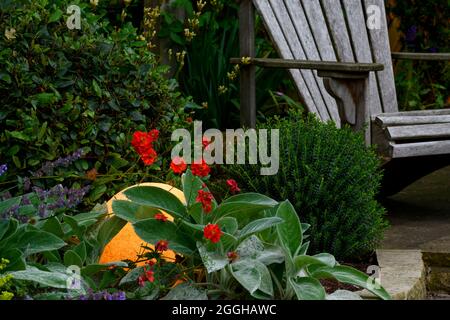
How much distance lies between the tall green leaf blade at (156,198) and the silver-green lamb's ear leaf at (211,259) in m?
0.16

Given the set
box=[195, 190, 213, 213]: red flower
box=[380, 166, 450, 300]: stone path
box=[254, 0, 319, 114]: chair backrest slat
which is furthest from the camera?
box=[254, 0, 319, 114]: chair backrest slat

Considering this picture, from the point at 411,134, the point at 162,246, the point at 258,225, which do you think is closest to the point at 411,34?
the point at 411,134

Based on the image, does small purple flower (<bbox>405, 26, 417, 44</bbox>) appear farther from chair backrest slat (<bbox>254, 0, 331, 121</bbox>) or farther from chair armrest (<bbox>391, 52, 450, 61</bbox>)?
chair backrest slat (<bbox>254, 0, 331, 121</bbox>)

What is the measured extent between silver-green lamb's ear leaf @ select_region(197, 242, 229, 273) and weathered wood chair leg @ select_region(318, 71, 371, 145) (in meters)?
1.60

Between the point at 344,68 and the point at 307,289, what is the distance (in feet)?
5.28

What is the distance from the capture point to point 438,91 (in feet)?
23.0

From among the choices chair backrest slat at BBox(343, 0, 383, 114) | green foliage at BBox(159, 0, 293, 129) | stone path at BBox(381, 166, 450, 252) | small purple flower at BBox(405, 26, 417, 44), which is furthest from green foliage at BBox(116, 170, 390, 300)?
small purple flower at BBox(405, 26, 417, 44)

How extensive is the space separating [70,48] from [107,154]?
1.46 ft

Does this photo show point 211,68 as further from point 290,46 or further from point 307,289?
point 307,289

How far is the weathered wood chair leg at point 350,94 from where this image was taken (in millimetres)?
4359

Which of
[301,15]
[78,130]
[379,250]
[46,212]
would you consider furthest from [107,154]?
[301,15]

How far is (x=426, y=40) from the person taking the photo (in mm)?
7246

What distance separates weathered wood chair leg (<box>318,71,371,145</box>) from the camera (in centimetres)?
436

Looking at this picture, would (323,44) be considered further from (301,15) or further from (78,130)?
(78,130)
